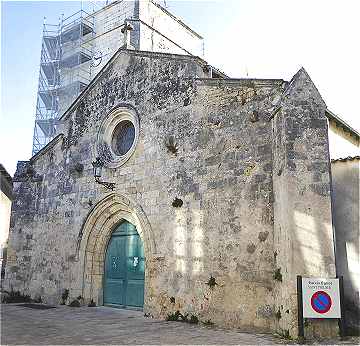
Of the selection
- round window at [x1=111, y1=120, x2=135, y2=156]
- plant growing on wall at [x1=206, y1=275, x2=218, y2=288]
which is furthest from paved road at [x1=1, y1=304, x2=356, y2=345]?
round window at [x1=111, y1=120, x2=135, y2=156]

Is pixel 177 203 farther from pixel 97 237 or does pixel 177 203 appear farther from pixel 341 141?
pixel 341 141

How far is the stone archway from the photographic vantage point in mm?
9625

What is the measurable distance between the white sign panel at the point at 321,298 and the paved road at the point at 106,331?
25.7 inches

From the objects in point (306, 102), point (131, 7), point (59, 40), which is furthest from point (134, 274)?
point (59, 40)

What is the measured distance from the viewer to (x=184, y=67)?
345 inches

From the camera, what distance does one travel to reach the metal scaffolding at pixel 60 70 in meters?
22.8

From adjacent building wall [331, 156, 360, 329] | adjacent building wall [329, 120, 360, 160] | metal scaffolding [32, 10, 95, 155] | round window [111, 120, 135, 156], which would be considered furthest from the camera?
metal scaffolding [32, 10, 95, 155]

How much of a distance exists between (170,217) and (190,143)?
64.2 inches

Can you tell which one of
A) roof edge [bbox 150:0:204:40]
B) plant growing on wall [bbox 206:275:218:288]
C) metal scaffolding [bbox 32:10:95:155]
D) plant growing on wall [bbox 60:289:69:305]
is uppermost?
roof edge [bbox 150:0:204:40]

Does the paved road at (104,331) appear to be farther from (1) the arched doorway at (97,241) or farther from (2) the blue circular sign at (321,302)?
(1) the arched doorway at (97,241)

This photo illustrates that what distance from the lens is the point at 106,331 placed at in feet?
21.0

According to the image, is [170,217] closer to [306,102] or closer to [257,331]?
[257,331]

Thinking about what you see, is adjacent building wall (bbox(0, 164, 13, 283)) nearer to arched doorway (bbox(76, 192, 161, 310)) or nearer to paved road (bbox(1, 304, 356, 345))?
arched doorway (bbox(76, 192, 161, 310))

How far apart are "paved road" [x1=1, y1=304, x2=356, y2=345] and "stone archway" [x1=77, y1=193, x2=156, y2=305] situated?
1.32 meters
